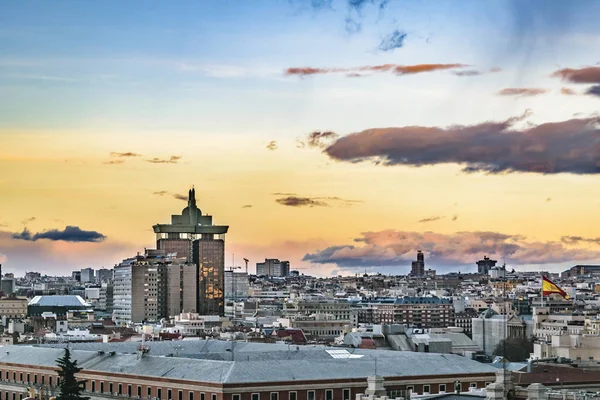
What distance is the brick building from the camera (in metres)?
76.2

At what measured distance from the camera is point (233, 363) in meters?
77.8

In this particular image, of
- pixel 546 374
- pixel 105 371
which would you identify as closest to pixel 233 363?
pixel 105 371

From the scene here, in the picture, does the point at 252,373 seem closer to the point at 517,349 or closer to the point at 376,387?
the point at 376,387

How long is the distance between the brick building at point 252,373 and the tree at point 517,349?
53.4 meters

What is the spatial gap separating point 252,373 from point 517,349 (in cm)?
8138

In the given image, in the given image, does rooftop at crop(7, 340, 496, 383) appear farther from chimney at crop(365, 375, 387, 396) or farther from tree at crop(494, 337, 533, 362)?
tree at crop(494, 337, 533, 362)

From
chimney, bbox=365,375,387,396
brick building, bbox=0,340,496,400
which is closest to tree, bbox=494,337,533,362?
brick building, bbox=0,340,496,400

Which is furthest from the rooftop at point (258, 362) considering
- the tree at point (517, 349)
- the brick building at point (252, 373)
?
the tree at point (517, 349)

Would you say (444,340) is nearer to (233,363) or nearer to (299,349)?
(299,349)

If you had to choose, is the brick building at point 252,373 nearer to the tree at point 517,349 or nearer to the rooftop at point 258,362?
the rooftop at point 258,362

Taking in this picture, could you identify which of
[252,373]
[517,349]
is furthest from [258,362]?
[517,349]

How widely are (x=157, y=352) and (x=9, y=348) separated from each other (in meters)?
12.9

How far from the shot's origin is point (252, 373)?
7644 centimetres

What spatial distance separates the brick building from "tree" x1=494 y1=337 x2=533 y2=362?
53.4 m
